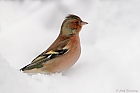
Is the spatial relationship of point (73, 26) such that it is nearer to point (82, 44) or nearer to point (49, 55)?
point (82, 44)

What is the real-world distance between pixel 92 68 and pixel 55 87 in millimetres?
812

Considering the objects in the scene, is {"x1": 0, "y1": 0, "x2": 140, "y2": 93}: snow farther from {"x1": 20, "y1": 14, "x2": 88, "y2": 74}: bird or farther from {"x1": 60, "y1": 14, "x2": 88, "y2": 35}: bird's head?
{"x1": 60, "y1": 14, "x2": 88, "y2": 35}: bird's head

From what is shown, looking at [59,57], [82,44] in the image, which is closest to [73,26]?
[82,44]

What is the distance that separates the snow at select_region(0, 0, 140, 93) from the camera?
9.47 ft

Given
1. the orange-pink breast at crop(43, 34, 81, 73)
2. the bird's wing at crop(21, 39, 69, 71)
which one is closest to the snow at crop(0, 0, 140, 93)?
the orange-pink breast at crop(43, 34, 81, 73)

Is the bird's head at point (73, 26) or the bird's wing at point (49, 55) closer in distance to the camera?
the bird's wing at point (49, 55)

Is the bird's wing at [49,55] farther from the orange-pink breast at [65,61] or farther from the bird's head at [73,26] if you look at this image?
the bird's head at [73,26]

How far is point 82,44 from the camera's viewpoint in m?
4.55

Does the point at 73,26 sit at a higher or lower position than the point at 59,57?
higher

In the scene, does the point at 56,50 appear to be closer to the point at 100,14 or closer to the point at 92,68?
the point at 92,68

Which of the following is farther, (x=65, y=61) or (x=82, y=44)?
(x=82, y=44)

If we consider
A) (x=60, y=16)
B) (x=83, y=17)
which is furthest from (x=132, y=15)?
(x=60, y=16)

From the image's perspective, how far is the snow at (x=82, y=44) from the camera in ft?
9.47

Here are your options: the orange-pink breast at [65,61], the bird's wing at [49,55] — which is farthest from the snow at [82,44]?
the bird's wing at [49,55]
